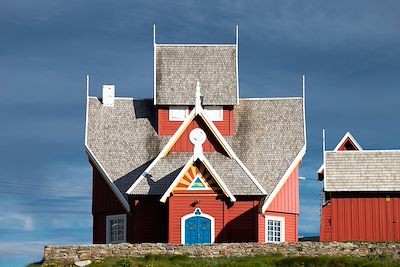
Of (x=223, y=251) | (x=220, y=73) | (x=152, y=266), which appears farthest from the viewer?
(x=220, y=73)

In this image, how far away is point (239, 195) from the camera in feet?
159

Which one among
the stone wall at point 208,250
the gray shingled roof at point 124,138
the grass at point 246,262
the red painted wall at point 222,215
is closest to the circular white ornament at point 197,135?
the gray shingled roof at point 124,138

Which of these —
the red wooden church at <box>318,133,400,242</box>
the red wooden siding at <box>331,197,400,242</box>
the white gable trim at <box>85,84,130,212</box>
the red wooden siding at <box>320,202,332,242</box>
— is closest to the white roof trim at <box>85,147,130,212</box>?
the white gable trim at <box>85,84,130,212</box>

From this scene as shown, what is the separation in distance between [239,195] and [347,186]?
6.21m

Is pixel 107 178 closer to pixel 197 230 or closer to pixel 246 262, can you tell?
pixel 197 230

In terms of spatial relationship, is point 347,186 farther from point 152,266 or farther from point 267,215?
point 152,266

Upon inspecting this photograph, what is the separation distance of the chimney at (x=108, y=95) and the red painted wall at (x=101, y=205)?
447 centimetres

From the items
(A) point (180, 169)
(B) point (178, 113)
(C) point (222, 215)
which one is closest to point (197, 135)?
(A) point (180, 169)

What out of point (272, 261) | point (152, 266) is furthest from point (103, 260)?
point (272, 261)

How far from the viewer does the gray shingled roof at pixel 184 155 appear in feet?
172

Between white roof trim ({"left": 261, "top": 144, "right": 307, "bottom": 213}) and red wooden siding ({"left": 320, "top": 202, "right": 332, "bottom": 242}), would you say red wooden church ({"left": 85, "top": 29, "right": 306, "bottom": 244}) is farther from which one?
red wooden siding ({"left": 320, "top": 202, "right": 332, "bottom": 242})

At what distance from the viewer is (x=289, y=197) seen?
2099 inches

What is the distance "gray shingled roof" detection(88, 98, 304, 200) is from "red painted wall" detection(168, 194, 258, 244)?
8.67ft

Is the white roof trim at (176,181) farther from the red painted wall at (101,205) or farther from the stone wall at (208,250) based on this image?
the red painted wall at (101,205)
